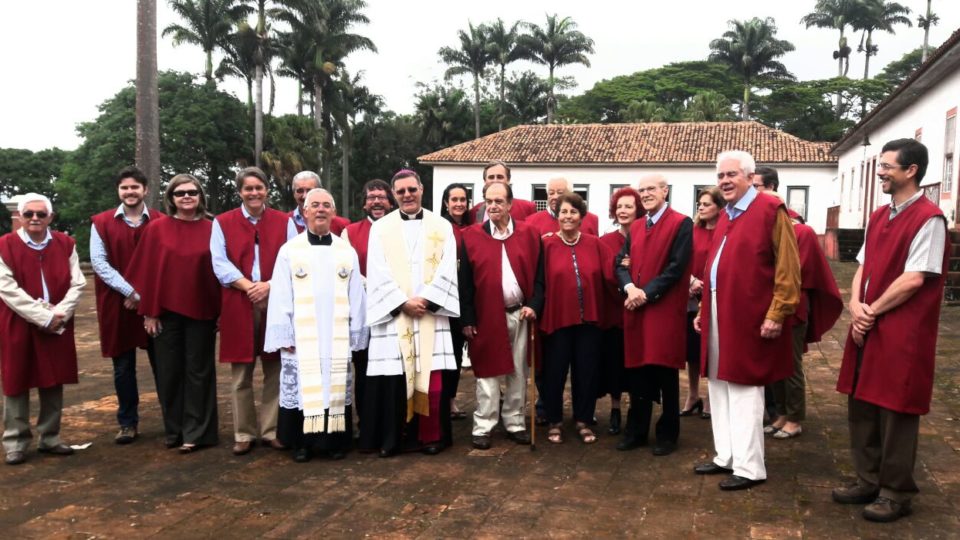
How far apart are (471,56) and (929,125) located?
34107mm

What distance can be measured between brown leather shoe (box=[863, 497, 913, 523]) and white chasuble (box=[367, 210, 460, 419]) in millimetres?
2447

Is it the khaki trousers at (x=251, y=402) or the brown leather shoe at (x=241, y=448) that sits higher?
the khaki trousers at (x=251, y=402)

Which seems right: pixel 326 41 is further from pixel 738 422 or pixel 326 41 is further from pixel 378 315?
pixel 738 422

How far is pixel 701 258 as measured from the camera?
5.31 m

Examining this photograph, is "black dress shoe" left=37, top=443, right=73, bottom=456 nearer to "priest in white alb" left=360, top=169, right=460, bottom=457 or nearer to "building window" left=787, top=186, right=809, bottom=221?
"priest in white alb" left=360, top=169, right=460, bottom=457

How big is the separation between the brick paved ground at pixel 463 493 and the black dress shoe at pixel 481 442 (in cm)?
8

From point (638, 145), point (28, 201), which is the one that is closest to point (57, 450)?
point (28, 201)

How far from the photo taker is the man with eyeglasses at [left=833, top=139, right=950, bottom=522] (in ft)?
11.4

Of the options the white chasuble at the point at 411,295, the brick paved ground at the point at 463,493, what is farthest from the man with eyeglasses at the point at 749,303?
the white chasuble at the point at 411,295

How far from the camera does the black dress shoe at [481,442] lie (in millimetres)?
4879

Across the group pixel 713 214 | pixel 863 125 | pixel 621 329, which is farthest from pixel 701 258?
pixel 863 125

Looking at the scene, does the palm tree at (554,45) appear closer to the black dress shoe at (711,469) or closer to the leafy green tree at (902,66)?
the leafy green tree at (902,66)

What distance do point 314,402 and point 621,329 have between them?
207cm

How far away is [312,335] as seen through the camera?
470 cm
